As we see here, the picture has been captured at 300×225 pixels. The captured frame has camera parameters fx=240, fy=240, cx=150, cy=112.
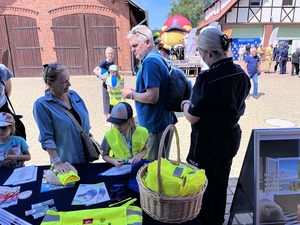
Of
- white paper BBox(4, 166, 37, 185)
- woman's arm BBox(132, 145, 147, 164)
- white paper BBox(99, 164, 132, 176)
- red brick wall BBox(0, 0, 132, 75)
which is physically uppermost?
red brick wall BBox(0, 0, 132, 75)

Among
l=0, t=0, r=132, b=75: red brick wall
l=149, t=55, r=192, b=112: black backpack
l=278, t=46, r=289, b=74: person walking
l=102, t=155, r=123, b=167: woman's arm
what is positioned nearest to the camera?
l=102, t=155, r=123, b=167: woman's arm

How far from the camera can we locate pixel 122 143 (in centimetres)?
206

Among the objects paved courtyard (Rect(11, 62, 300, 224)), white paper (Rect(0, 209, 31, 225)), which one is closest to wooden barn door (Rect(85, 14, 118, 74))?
paved courtyard (Rect(11, 62, 300, 224))

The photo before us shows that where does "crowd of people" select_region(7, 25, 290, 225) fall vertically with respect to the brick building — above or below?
below

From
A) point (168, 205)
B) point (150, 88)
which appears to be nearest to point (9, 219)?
point (168, 205)

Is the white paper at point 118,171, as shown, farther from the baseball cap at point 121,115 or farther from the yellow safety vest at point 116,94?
the yellow safety vest at point 116,94

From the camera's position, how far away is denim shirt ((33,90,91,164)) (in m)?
1.85

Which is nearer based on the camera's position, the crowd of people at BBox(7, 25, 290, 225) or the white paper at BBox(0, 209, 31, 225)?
the white paper at BBox(0, 209, 31, 225)

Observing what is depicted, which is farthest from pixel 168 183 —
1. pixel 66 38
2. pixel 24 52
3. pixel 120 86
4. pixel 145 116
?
pixel 24 52

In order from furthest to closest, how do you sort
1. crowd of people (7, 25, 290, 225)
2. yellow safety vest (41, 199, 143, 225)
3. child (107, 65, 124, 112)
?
child (107, 65, 124, 112) → crowd of people (7, 25, 290, 225) → yellow safety vest (41, 199, 143, 225)

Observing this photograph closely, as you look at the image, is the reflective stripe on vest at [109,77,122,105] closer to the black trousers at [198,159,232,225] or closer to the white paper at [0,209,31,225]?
the black trousers at [198,159,232,225]

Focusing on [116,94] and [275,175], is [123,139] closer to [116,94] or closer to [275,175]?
[275,175]

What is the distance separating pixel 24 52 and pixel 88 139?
502 inches

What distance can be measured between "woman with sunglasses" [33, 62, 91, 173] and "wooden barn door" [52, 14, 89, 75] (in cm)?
1141
